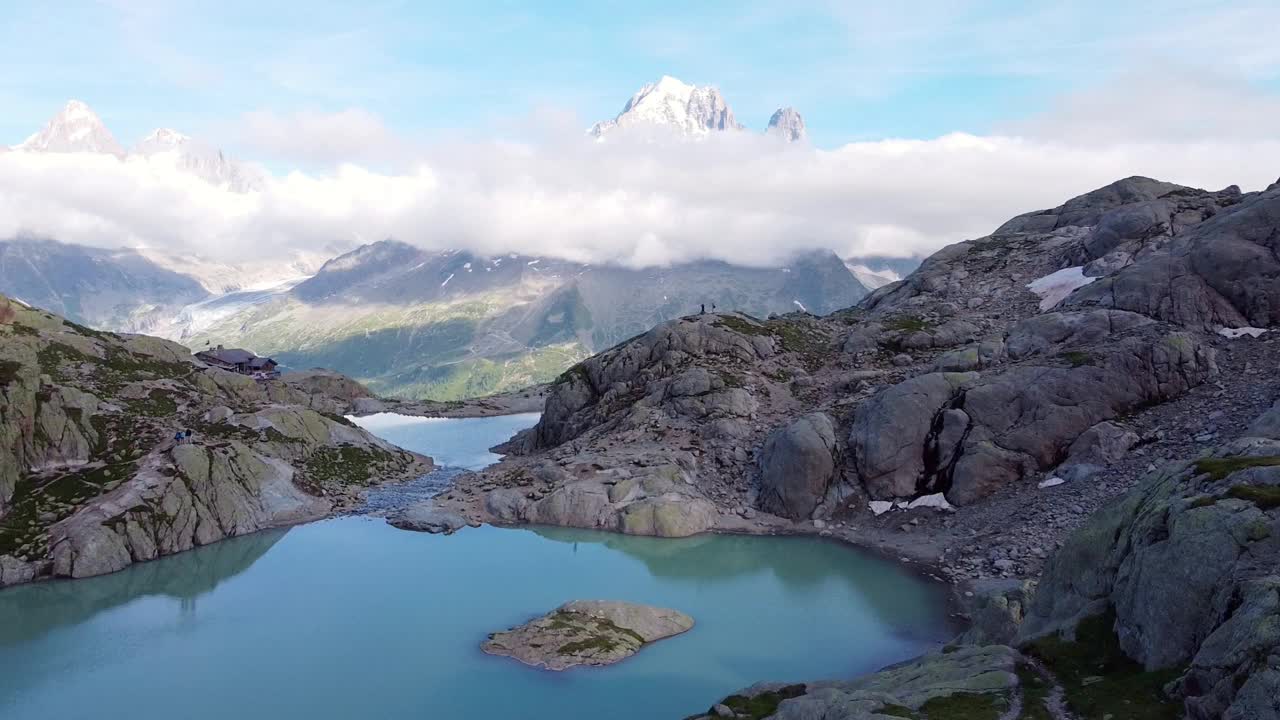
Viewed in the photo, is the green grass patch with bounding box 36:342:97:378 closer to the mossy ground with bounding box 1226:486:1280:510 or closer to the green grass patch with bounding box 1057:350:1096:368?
the mossy ground with bounding box 1226:486:1280:510

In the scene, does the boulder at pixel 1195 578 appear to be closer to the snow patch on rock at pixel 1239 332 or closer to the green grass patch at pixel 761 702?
the green grass patch at pixel 761 702

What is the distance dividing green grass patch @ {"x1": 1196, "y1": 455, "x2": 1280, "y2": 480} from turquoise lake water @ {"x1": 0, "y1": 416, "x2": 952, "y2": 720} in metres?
24.9

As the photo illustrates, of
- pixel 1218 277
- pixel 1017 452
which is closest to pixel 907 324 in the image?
pixel 1017 452

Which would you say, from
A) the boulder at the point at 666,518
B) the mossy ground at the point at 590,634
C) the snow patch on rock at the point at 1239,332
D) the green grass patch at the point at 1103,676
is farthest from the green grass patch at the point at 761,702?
the snow patch on rock at the point at 1239,332

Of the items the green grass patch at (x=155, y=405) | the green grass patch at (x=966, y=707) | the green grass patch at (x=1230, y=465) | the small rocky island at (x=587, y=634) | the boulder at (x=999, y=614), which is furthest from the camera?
the green grass patch at (x=155, y=405)

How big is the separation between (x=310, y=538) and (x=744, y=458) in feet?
167

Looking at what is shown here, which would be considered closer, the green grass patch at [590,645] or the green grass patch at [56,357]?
the green grass patch at [590,645]

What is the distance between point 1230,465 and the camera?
34.6 metres

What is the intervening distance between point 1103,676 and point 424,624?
4734 cm

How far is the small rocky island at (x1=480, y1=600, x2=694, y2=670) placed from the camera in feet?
173

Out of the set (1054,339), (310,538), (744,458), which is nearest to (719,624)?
(744,458)

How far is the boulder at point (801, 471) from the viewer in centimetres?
8369

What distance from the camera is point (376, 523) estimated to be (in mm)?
88812

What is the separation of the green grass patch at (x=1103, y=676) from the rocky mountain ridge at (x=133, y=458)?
80637 millimetres
